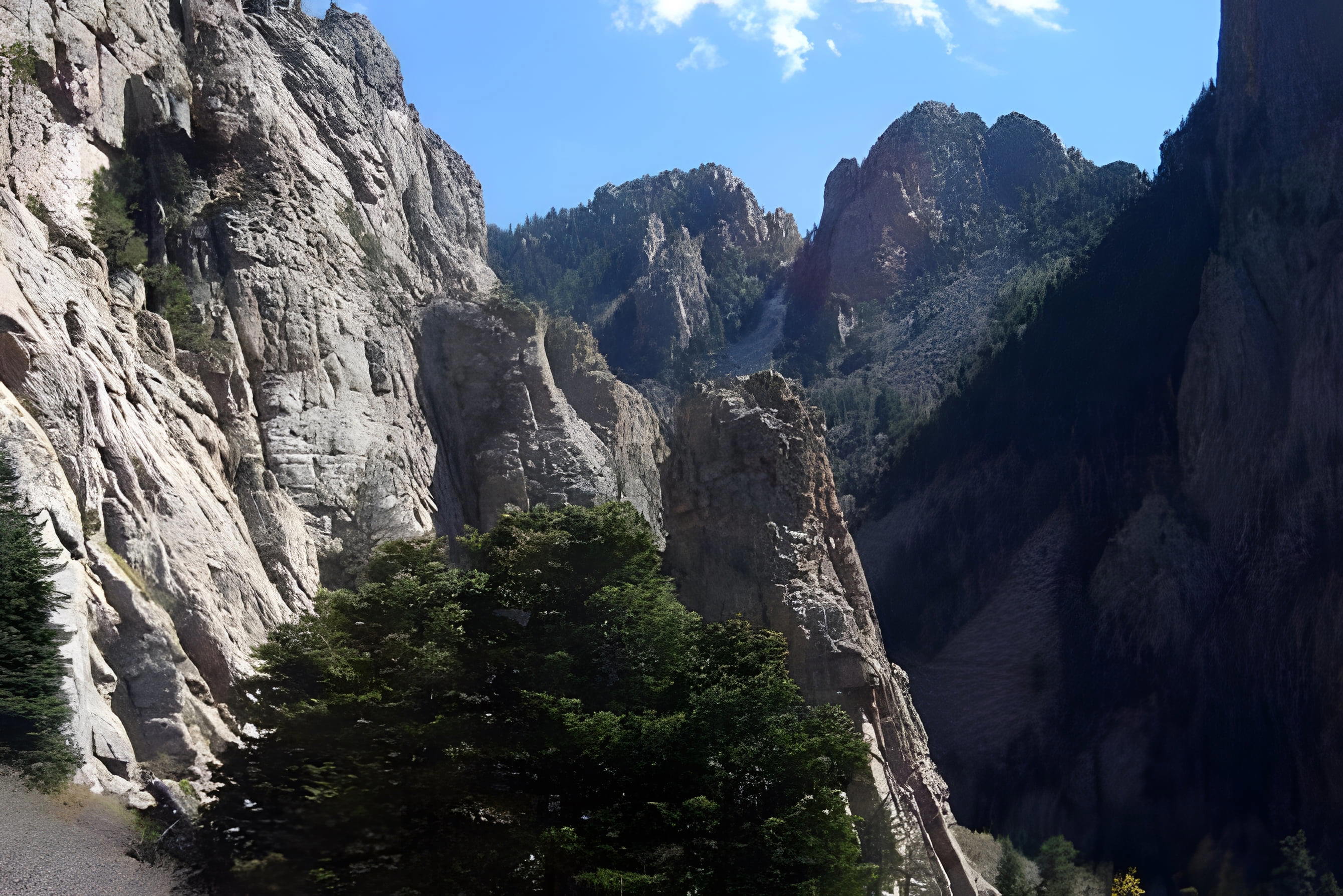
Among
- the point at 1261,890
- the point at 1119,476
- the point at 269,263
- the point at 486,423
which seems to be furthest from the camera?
the point at 1119,476

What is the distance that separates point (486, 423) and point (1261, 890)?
34044 mm

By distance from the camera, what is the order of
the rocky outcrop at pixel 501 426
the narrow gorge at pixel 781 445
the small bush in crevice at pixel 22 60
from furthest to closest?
the rocky outcrop at pixel 501 426 < the small bush in crevice at pixel 22 60 < the narrow gorge at pixel 781 445

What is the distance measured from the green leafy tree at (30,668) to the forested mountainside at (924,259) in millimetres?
61794

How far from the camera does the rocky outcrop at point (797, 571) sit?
32312mm

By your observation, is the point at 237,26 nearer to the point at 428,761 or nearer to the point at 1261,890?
the point at 428,761

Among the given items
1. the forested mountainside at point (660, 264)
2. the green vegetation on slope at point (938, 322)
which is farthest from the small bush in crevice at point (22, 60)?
the forested mountainside at point (660, 264)

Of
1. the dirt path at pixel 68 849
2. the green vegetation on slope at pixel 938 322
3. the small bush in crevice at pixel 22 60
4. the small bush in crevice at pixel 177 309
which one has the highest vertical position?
the green vegetation on slope at pixel 938 322

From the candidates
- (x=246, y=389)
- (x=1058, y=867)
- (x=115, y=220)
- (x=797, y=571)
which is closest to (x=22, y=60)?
(x=115, y=220)

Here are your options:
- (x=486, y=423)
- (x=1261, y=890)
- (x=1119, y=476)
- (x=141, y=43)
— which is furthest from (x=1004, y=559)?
(x=141, y=43)

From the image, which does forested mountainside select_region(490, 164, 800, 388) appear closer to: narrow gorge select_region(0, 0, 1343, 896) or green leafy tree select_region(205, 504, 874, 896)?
narrow gorge select_region(0, 0, 1343, 896)

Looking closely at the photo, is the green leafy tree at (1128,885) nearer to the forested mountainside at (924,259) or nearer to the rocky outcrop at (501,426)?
the rocky outcrop at (501,426)

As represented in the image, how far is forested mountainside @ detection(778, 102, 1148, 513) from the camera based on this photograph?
8912 cm

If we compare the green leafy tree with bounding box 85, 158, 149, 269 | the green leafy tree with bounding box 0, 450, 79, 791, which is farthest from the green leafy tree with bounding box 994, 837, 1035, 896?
the green leafy tree with bounding box 85, 158, 149, 269

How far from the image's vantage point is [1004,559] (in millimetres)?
71875
